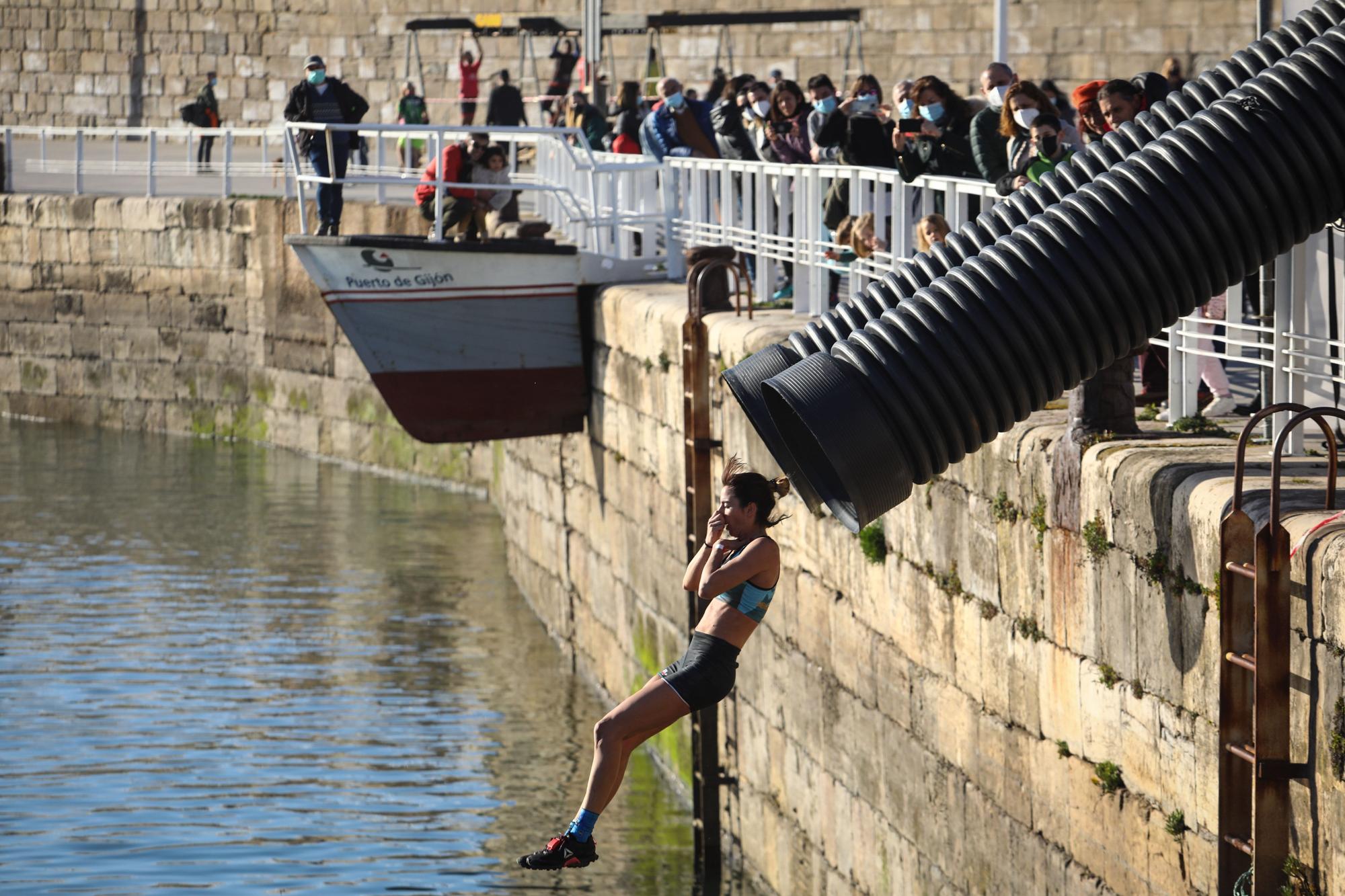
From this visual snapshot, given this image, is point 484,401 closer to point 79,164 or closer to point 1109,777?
point 1109,777

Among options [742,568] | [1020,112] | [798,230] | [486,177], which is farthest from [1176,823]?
[486,177]

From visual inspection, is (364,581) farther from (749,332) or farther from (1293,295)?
(1293,295)

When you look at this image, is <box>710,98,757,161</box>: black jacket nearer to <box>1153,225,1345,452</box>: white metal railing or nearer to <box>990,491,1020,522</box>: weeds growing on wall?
<box>1153,225,1345,452</box>: white metal railing

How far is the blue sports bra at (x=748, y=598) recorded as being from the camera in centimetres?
723

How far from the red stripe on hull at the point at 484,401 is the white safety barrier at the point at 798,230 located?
2.80 feet

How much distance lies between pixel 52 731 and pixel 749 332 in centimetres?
615

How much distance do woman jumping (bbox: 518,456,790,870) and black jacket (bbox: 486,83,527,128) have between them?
20.1m

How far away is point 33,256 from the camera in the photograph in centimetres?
2775

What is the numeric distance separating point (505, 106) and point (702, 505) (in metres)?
16.6

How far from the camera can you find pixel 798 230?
444 inches

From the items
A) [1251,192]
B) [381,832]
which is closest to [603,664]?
[381,832]

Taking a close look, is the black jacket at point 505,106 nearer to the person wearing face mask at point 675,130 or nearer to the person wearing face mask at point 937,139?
the person wearing face mask at point 675,130

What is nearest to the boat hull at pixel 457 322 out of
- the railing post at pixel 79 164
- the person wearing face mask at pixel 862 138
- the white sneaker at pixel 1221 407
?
the person wearing face mask at pixel 862 138

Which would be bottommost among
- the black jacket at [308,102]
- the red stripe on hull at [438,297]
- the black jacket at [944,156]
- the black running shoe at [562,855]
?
the black running shoe at [562,855]
